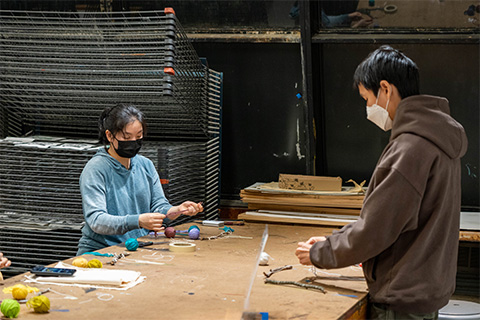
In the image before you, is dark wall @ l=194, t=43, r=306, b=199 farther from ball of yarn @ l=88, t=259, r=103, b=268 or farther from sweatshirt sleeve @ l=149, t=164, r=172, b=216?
ball of yarn @ l=88, t=259, r=103, b=268

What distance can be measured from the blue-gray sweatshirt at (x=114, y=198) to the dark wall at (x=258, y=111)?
1458 mm

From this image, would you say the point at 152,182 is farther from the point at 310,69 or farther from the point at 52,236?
the point at 310,69

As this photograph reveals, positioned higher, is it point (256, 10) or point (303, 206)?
point (256, 10)

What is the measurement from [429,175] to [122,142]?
1.83 metres

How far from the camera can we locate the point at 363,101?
15.3 ft

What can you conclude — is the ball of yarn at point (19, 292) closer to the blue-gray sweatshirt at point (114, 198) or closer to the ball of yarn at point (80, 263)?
the ball of yarn at point (80, 263)

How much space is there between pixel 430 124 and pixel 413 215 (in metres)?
0.31

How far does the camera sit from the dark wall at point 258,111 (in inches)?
188

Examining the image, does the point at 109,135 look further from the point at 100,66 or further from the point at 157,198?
the point at 100,66

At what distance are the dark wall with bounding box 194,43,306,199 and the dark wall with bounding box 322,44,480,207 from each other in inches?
9.7

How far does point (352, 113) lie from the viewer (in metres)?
4.73

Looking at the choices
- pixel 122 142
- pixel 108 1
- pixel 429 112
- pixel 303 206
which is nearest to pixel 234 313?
pixel 429 112

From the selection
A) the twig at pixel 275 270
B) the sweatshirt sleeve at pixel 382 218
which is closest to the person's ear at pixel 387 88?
the sweatshirt sleeve at pixel 382 218

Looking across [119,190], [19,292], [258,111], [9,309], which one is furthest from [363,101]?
[9,309]
